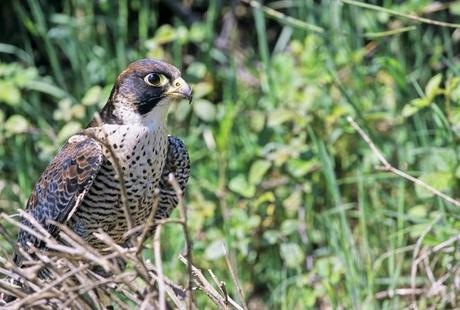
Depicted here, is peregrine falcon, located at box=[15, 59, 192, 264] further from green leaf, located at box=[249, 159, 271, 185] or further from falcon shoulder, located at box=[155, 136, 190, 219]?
green leaf, located at box=[249, 159, 271, 185]

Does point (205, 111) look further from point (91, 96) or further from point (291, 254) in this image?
point (291, 254)

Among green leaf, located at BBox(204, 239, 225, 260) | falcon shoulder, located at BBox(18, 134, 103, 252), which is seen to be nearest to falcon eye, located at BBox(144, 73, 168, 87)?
falcon shoulder, located at BBox(18, 134, 103, 252)

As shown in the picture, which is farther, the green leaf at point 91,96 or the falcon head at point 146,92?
the green leaf at point 91,96

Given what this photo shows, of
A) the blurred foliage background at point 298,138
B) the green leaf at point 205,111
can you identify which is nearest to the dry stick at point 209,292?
the blurred foliage background at point 298,138

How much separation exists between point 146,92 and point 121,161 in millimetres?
287

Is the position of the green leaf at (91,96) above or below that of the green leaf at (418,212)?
above

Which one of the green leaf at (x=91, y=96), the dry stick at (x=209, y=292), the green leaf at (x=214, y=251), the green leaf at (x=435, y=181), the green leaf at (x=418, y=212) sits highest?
the green leaf at (x=91, y=96)

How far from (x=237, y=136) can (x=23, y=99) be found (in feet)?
4.11

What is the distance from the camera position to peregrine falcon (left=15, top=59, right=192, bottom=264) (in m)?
4.24

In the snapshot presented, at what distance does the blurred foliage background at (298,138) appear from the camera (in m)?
4.99

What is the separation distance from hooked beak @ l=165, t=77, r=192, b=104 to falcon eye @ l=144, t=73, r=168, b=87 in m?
0.05

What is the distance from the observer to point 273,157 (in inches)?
212

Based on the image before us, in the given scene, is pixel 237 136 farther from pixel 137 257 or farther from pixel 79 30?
pixel 137 257

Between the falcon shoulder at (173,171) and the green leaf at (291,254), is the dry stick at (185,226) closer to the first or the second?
the falcon shoulder at (173,171)
